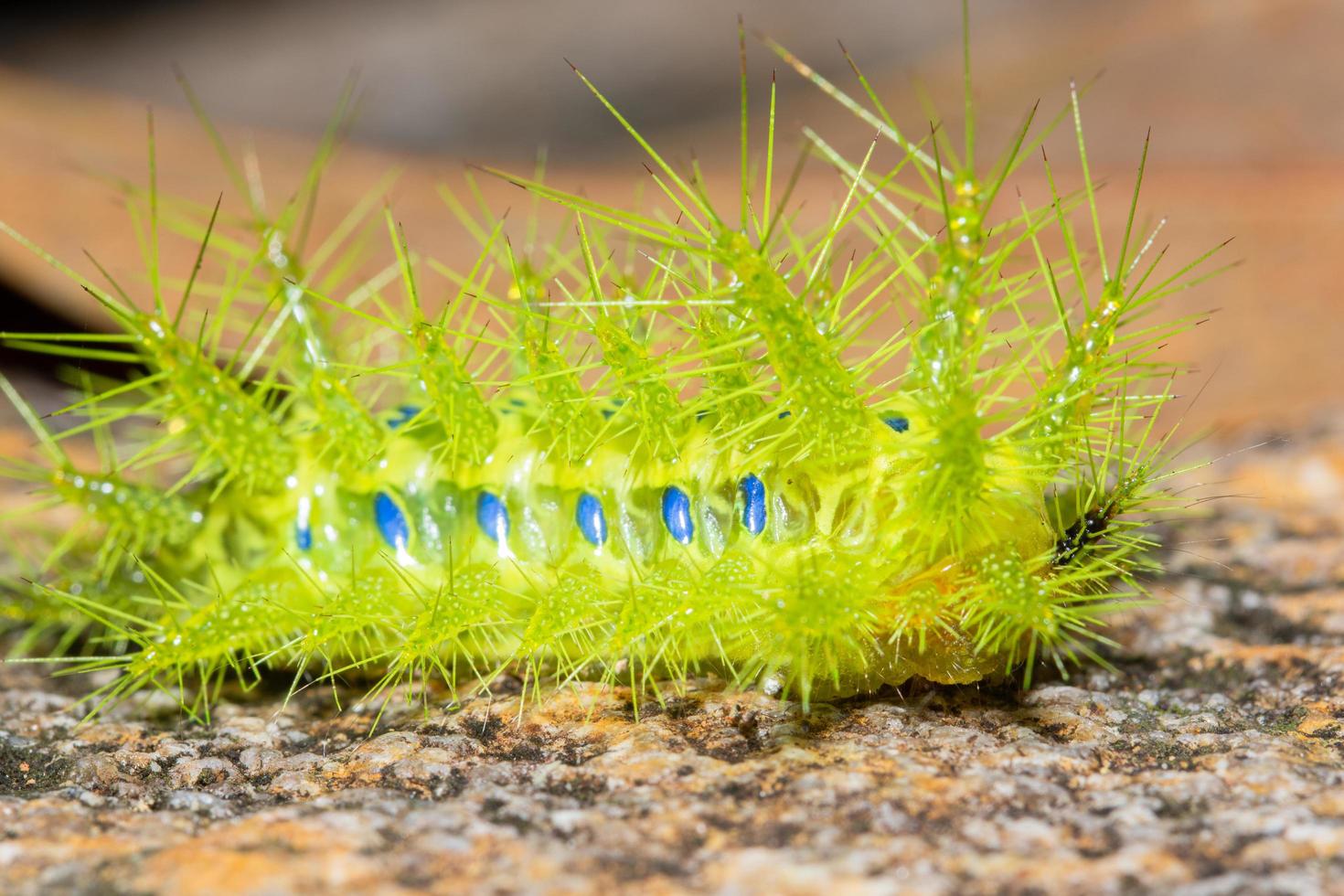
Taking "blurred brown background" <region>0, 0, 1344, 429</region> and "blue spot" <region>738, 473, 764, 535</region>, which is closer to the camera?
"blue spot" <region>738, 473, 764, 535</region>

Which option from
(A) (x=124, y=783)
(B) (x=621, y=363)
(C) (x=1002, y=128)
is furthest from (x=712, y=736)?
(C) (x=1002, y=128)

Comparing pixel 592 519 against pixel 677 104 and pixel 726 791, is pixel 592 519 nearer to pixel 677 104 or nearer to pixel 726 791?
pixel 726 791

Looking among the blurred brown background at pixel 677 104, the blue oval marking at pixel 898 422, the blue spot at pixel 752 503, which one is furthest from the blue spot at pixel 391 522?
the blurred brown background at pixel 677 104

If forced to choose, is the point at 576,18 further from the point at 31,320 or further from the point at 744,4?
the point at 31,320

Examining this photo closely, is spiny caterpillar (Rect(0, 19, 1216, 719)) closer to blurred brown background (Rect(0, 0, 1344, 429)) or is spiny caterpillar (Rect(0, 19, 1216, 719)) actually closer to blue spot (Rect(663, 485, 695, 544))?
blue spot (Rect(663, 485, 695, 544))

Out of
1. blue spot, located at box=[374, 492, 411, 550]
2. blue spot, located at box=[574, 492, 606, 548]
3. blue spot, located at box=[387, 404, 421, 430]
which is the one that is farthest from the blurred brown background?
blue spot, located at box=[574, 492, 606, 548]
